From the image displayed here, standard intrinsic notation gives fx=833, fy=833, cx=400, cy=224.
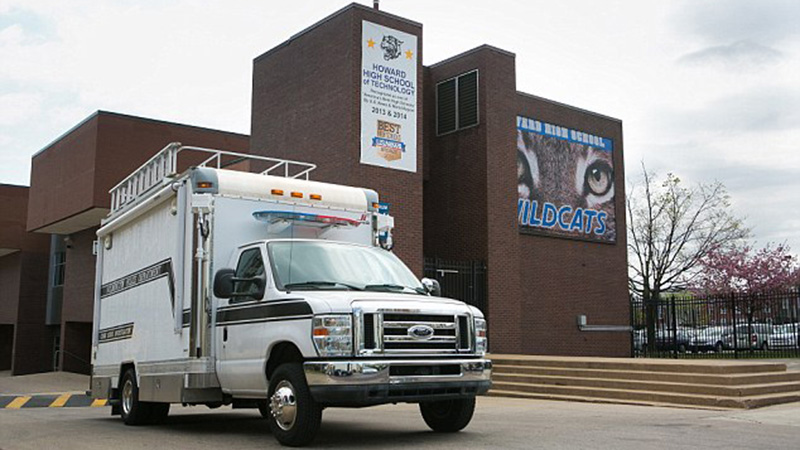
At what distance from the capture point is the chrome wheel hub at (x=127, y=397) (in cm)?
1166

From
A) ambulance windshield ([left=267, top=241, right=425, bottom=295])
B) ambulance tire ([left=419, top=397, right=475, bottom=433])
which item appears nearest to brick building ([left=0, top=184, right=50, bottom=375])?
ambulance windshield ([left=267, top=241, right=425, bottom=295])

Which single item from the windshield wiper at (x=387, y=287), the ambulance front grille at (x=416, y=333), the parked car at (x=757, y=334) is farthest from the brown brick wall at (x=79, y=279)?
the ambulance front grille at (x=416, y=333)

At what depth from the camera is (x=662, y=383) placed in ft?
46.1

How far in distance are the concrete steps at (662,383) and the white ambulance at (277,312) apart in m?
5.67

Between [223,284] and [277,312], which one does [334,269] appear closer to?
[277,312]

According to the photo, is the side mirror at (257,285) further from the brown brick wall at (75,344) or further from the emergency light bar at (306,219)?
the brown brick wall at (75,344)

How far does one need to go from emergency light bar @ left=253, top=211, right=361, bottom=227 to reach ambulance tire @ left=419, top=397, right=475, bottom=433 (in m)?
2.45

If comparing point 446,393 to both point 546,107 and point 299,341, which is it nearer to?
point 299,341

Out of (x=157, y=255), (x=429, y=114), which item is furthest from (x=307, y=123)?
(x=157, y=255)

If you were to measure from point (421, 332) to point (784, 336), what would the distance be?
2352 cm

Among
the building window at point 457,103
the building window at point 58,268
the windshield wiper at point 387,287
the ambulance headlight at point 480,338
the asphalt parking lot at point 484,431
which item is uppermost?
the building window at point 457,103

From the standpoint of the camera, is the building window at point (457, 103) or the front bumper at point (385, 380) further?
the building window at point (457, 103)

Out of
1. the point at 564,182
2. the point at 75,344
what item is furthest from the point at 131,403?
the point at 75,344

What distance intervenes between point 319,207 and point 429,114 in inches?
698
